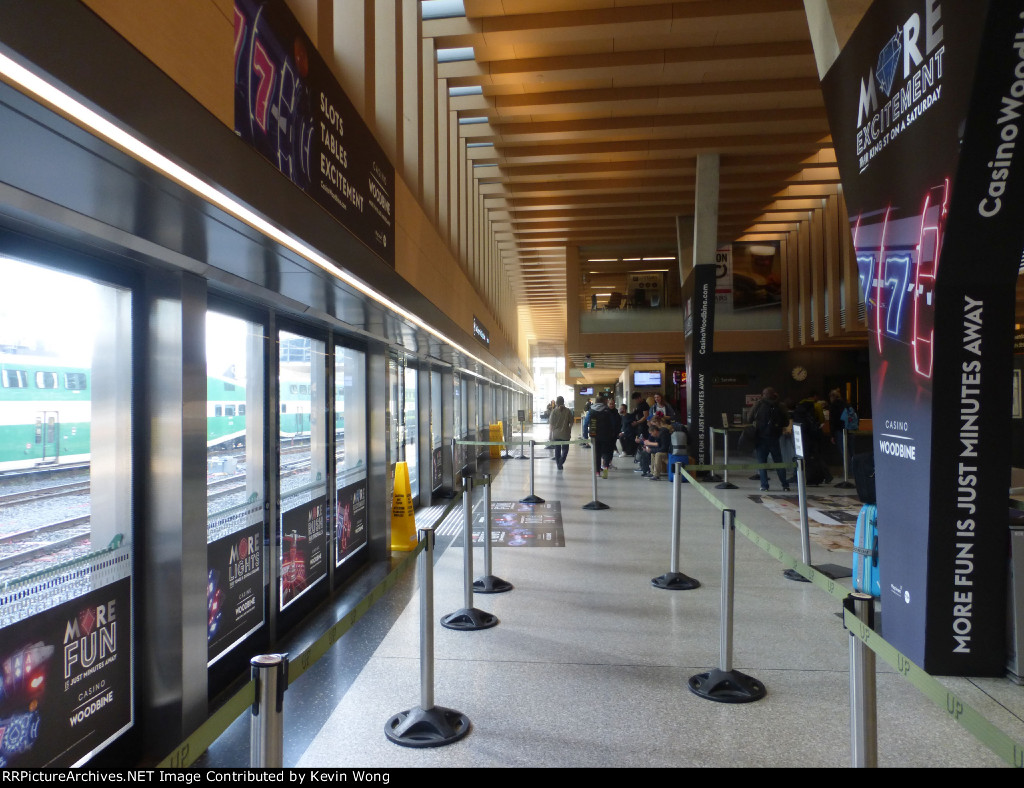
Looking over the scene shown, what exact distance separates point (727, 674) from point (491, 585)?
2242 mm

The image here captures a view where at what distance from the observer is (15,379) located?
2.37 metres

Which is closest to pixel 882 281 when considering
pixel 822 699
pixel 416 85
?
pixel 822 699

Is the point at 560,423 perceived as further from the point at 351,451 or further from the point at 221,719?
the point at 221,719

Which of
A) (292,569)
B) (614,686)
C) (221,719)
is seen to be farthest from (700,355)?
(221,719)

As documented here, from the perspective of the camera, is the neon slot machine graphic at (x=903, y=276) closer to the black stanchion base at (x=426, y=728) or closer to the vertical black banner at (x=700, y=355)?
the black stanchion base at (x=426, y=728)

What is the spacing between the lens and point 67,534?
2602 millimetres

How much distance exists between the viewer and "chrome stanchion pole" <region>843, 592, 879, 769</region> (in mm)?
2123

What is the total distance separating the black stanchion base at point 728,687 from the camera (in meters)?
3.37

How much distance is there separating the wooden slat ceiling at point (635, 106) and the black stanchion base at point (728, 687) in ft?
20.3

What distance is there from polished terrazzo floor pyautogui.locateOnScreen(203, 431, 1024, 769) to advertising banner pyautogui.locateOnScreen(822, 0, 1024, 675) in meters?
0.50

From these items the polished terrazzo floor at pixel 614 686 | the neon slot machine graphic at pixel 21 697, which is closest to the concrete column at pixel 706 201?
the polished terrazzo floor at pixel 614 686

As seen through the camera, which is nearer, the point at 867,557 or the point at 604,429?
the point at 867,557

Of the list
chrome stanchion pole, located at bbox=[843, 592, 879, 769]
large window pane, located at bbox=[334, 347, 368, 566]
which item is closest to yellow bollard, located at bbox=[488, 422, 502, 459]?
large window pane, located at bbox=[334, 347, 368, 566]

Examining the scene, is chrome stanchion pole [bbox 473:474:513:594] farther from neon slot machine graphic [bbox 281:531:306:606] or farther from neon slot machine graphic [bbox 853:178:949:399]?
neon slot machine graphic [bbox 853:178:949:399]
